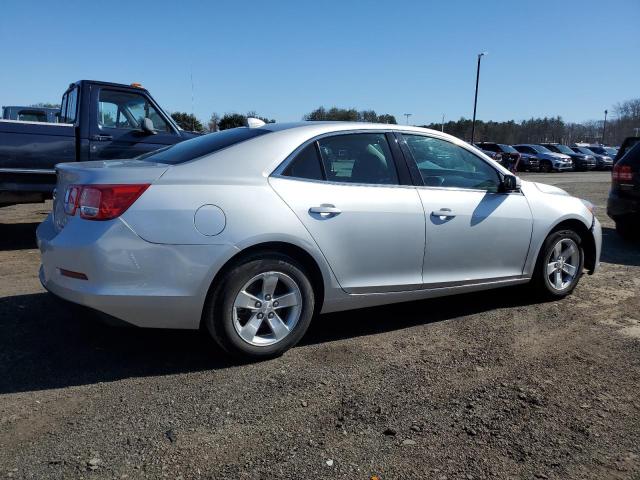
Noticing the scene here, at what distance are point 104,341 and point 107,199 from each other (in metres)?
1.23

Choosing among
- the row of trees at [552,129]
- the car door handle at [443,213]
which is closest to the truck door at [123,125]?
the car door handle at [443,213]

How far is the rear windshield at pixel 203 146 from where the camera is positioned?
3808 mm

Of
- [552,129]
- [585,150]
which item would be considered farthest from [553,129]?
[585,150]

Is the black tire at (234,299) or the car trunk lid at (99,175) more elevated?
the car trunk lid at (99,175)


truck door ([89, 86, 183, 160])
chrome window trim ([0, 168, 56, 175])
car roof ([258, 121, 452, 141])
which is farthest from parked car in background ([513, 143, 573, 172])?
car roof ([258, 121, 452, 141])

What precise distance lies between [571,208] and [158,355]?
12.5 ft

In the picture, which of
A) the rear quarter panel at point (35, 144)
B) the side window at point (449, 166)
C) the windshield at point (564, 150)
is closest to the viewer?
the side window at point (449, 166)

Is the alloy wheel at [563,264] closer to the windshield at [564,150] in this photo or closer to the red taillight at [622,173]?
the red taillight at [622,173]

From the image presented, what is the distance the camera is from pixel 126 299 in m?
3.28

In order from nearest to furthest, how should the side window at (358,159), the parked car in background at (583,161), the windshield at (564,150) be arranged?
the side window at (358,159) → the parked car in background at (583,161) → the windshield at (564,150)

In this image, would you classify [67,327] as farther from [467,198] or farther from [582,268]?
[582,268]

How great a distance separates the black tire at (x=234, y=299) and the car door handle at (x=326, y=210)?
1.20ft

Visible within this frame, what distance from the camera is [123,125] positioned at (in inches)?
301

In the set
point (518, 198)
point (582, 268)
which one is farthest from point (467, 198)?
point (582, 268)
